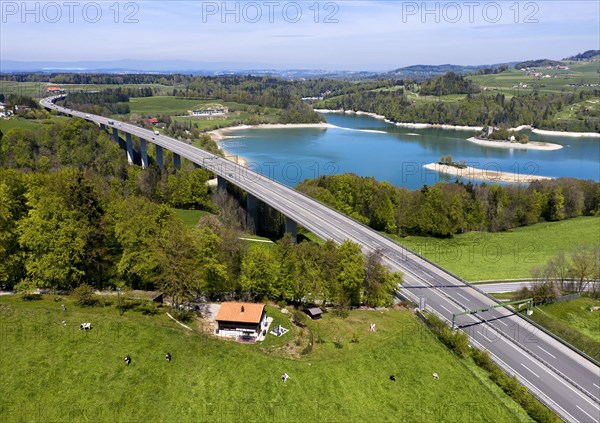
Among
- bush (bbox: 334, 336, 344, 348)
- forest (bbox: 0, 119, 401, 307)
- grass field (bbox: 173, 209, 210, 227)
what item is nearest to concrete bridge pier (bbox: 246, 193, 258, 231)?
grass field (bbox: 173, 209, 210, 227)

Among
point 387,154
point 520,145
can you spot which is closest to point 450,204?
point 387,154

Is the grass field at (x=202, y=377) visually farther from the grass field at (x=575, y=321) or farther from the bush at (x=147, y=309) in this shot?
the grass field at (x=575, y=321)

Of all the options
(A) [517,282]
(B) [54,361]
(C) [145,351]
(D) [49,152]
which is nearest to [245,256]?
(C) [145,351]

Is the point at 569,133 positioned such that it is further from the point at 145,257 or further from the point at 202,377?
the point at 202,377

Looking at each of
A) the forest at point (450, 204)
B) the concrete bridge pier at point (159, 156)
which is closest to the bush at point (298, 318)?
the forest at point (450, 204)

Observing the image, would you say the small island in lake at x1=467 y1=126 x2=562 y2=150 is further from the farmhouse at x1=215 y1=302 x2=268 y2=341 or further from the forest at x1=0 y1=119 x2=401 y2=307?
the farmhouse at x1=215 y1=302 x2=268 y2=341

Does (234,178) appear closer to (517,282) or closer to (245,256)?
(245,256)
